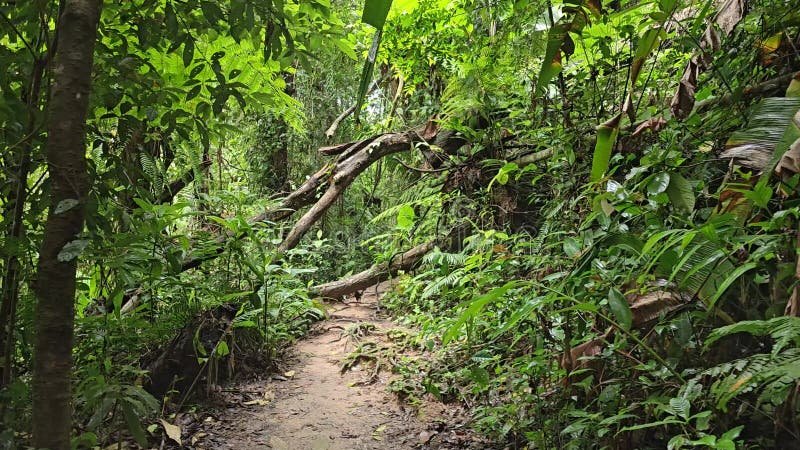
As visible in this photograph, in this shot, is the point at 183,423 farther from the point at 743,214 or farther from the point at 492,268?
the point at 743,214

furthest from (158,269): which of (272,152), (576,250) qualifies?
(272,152)

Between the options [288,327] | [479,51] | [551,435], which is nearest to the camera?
[551,435]

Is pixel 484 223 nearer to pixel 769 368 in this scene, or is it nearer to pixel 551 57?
pixel 769 368

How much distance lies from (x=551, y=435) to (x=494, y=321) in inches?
49.9

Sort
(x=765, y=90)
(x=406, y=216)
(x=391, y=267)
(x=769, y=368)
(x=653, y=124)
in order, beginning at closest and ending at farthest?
(x=769, y=368), (x=765, y=90), (x=653, y=124), (x=406, y=216), (x=391, y=267)

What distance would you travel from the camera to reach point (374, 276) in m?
6.74

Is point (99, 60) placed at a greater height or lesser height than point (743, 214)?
greater

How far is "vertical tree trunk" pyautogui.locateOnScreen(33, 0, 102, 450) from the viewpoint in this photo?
48.8 inches

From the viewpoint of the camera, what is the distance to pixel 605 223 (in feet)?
7.14

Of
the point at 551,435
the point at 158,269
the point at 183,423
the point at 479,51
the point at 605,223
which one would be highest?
the point at 479,51

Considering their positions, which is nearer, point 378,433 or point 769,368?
point 769,368


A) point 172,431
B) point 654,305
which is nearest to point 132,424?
point 172,431

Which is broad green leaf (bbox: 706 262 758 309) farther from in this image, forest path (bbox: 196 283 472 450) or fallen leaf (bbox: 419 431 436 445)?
fallen leaf (bbox: 419 431 436 445)

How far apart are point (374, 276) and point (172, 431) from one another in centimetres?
385
